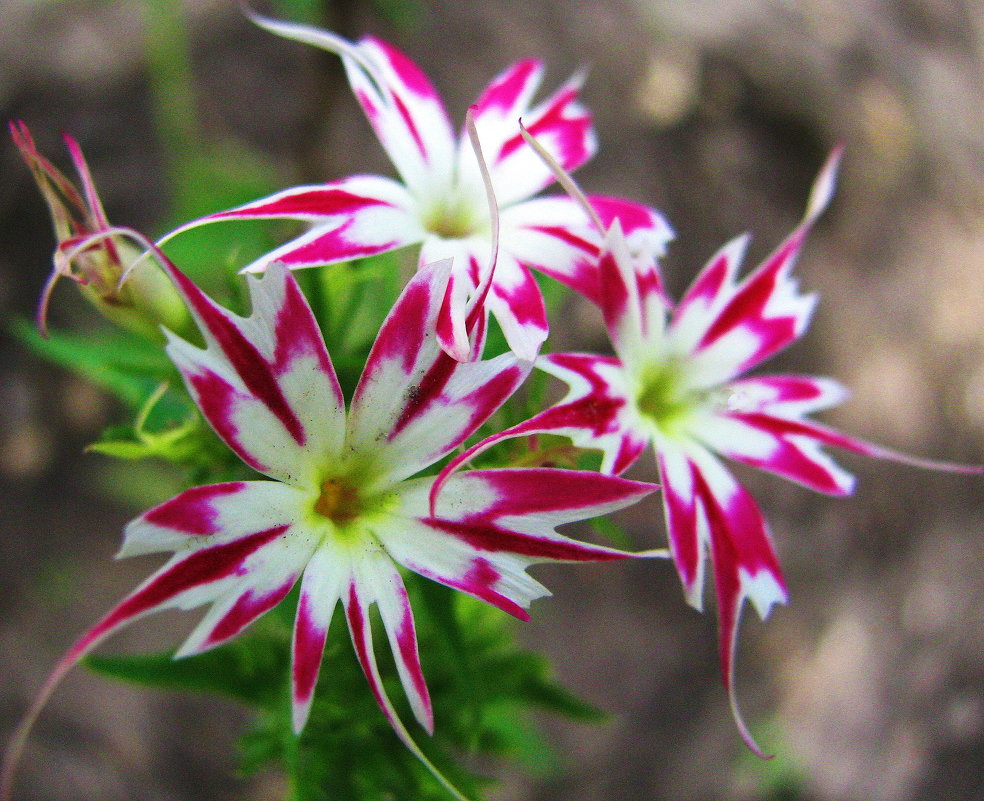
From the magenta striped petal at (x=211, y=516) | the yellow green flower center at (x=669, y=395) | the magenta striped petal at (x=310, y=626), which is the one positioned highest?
the yellow green flower center at (x=669, y=395)

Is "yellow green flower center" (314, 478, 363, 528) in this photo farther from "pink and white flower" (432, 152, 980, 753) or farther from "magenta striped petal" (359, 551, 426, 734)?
"pink and white flower" (432, 152, 980, 753)

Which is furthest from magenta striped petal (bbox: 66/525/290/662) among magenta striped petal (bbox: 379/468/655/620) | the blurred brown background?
the blurred brown background

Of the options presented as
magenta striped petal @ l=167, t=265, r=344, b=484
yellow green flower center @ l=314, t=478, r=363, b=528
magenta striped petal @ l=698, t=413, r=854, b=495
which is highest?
magenta striped petal @ l=698, t=413, r=854, b=495

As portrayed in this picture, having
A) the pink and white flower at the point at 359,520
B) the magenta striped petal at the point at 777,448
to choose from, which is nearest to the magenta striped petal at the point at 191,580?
the pink and white flower at the point at 359,520

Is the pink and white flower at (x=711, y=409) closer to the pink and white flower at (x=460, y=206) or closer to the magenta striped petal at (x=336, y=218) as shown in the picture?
the pink and white flower at (x=460, y=206)

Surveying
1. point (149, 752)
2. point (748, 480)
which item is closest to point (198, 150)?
point (149, 752)

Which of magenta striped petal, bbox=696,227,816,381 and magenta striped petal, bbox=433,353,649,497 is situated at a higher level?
magenta striped petal, bbox=696,227,816,381

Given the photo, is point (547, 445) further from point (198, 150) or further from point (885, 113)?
point (885, 113)
